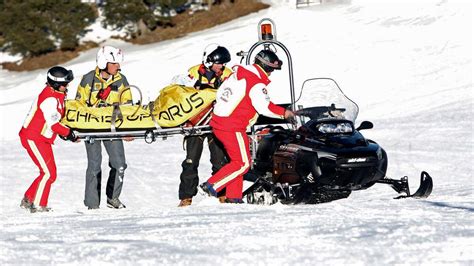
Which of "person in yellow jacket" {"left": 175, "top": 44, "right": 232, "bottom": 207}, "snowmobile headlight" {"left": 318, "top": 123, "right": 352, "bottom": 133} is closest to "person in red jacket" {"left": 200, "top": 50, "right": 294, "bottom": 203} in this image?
"snowmobile headlight" {"left": 318, "top": 123, "right": 352, "bottom": 133}

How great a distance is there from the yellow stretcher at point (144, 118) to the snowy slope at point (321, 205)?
2.79 ft

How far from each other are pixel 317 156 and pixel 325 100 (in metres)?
0.99

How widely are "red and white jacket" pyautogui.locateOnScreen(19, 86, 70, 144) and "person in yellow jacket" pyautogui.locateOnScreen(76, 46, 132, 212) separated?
0.52 m

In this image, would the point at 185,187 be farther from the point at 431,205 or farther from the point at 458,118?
the point at 458,118

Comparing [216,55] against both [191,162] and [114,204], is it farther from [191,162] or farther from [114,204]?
[114,204]

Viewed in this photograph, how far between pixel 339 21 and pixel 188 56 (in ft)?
16.9

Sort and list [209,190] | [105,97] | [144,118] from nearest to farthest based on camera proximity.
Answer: [209,190]
[144,118]
[105,97]

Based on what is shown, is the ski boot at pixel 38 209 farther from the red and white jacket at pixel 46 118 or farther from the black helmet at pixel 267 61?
the black helmet at pixel 267 61

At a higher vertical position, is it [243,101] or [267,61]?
[267,61]

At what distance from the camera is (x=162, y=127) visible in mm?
10641

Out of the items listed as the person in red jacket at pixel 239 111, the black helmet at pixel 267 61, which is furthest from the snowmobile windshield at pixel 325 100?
the black helmet at pixel 267 61

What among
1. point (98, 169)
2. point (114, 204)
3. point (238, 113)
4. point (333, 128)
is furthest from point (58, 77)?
point (333, 128)

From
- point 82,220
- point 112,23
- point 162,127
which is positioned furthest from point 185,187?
point 112,23

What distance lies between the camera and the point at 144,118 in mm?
10617
